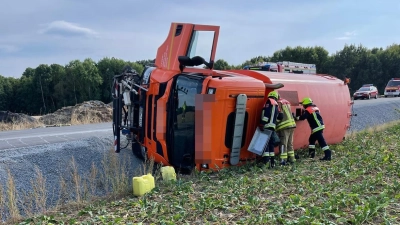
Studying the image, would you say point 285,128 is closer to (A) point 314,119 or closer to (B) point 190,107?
(A) point 314,119

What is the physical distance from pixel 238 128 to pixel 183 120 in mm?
951

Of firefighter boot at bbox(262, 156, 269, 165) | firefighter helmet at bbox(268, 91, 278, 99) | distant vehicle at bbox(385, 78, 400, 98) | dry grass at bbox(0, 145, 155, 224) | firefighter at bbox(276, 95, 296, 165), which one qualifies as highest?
distant vehicle at bbox(385, 78, 400, 98)

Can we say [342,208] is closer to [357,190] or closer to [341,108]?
[357,190]

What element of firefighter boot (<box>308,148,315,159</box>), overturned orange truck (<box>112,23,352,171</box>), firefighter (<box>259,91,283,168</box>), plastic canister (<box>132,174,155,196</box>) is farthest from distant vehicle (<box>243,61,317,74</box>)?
plastic canister (<box>132,174,155,196</box>)

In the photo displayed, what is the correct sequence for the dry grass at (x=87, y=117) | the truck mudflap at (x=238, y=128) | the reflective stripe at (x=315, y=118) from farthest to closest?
the dry grass at (x=87, y=117) → the reflective stripe at (x=315, y=118) → the truck mudflap at (x=238, y=128)

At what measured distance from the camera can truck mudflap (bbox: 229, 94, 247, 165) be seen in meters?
6.34

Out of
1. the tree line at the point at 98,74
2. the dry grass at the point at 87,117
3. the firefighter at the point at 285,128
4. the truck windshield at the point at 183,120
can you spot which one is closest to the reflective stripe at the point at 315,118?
the firefighter at the point at 285,128

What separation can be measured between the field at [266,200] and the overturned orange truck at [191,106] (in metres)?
0.47

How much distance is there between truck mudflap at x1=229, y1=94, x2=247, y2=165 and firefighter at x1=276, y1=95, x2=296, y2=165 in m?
1.06

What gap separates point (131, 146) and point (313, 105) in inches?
163

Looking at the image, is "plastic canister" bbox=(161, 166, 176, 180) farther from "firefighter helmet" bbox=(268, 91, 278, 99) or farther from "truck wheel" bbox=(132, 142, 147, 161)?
"firefighter helmet" bbox=(268, 91, 278, 99)

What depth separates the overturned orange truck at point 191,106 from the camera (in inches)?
245

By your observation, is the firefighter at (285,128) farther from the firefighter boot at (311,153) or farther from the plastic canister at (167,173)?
the plastic canister at (167,173)

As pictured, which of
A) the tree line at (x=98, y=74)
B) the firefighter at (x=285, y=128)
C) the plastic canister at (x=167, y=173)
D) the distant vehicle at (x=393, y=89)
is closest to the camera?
the plastic canister at (x=167, y=173)
